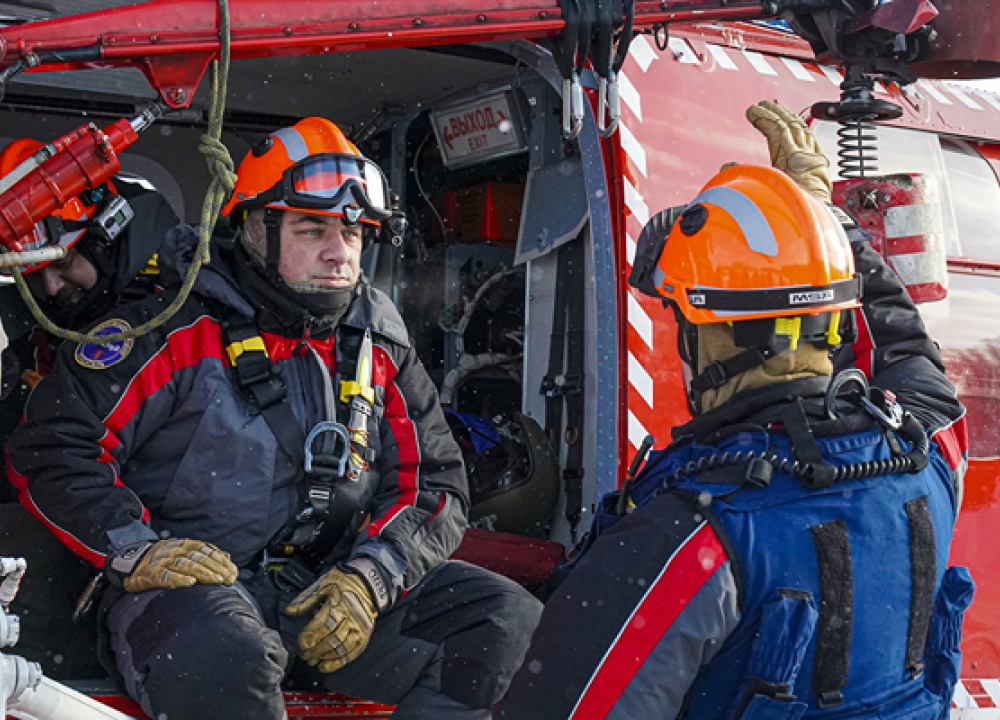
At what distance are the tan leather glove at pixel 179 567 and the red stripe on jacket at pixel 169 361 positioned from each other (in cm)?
36

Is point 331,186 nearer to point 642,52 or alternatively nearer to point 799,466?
point 642,52

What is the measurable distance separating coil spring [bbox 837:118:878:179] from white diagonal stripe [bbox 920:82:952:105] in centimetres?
51

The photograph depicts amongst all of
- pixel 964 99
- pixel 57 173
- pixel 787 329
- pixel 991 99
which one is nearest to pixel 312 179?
pixel 57 173

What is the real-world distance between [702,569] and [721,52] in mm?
2999

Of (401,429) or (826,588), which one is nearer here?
(826,588)

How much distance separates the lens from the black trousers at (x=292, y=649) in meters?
3.04

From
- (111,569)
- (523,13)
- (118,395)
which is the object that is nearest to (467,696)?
(111,569)

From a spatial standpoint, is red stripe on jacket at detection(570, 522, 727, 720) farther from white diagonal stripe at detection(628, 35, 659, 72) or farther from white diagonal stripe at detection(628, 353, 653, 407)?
white diagonal stripe at detection(628, 35, 659, 72)

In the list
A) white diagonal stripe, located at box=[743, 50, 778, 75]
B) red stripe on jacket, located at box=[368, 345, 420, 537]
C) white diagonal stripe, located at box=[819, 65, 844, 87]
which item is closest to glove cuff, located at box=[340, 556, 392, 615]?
red stripe on jacket, located at box=[368, 345, 420, 537]

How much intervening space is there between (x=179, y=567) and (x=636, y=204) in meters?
1.84

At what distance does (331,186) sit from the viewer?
11.7 ft

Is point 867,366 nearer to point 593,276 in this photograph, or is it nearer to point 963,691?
point 593,276

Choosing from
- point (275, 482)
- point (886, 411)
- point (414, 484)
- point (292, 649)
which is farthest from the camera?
point (414, 484)

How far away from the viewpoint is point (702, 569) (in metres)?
2.04
